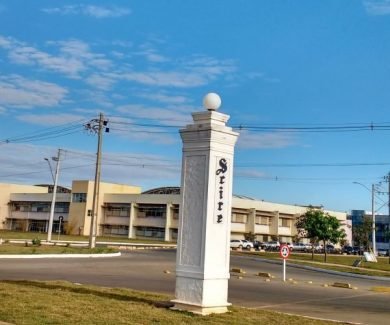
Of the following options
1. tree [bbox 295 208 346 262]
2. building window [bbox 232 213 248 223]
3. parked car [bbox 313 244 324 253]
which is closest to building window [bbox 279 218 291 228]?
parked car [bbox 313 244 324 253]

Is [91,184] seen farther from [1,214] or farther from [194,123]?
[194,123]

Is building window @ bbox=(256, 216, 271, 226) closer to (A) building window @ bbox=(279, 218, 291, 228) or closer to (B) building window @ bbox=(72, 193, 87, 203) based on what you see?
(A) building window @ bbox=(279, 218, 291, 228)

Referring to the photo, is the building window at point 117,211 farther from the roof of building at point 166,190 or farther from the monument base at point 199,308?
the monument base at point 199,308

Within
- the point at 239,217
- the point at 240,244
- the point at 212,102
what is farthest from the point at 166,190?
the point at 212,102

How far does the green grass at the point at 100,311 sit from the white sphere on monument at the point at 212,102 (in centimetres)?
401

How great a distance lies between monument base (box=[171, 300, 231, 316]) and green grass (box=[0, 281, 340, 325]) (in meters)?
0.16

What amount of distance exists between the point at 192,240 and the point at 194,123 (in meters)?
2.33

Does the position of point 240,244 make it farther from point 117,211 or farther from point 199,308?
point 199,308

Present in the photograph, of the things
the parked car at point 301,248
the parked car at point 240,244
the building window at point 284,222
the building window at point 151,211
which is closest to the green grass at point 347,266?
the parked car at point 240,244

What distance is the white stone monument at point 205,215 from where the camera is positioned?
10469mm

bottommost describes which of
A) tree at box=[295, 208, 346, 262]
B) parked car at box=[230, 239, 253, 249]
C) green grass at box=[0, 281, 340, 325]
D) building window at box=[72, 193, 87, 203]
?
green grass at box=[0, 281, 340, 325]

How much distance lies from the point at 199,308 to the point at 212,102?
401 cm

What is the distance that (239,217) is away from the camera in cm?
9044

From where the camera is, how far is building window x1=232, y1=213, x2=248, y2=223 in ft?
293
